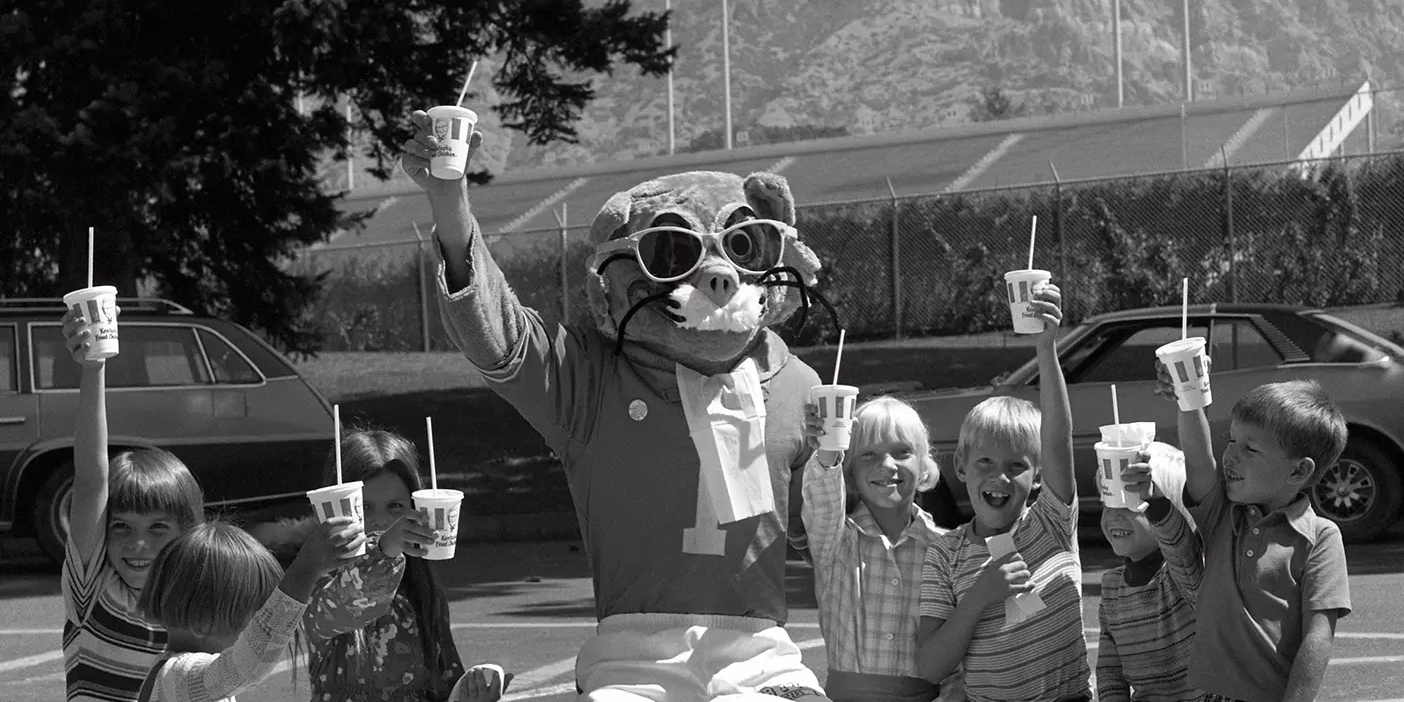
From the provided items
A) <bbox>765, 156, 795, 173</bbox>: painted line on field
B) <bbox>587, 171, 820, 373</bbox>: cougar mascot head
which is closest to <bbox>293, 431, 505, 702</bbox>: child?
<bbox>587, 171, 820, 373</bbox>: cougar mascot head

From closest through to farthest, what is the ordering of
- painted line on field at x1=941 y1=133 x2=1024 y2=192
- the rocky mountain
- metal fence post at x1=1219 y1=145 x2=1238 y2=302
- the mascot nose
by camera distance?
the mascot nose → metal fence post at x1=1219 y1=145 x2=1238 y2=302 → painted line on field at x1=941 y1=133 x2=1024 y2=192 → the rocky mountain

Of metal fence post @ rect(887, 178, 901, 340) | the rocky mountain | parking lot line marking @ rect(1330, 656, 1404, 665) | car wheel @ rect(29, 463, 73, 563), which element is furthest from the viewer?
the rocky mountain

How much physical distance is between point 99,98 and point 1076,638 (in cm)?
1110

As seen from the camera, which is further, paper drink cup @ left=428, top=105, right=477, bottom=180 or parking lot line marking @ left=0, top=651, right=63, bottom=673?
parking lot line marking @ left=0, top=651, right=63, bottom=673

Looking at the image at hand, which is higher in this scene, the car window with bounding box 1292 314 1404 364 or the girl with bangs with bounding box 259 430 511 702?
the car window with bounding box 1292 314 1404 364

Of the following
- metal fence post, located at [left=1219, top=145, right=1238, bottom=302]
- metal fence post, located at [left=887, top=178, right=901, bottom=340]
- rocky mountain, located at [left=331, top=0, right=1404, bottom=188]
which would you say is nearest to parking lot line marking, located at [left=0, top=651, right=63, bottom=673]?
metal fence post, located at [left=1219, top=145, right=1238, bottom=302]

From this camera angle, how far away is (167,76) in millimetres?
13586

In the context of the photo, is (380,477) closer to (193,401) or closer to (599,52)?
(193,401)

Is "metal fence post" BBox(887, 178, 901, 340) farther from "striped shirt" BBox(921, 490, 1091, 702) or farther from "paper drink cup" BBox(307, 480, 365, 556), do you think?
"paper drink cup" BBox(307, 480, 365, 556)

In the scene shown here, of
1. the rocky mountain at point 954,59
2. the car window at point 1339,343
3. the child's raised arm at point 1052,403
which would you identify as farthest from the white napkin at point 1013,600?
the rocky mountain at point 954,59

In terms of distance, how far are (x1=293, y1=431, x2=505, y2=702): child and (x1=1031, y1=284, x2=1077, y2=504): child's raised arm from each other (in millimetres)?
1628

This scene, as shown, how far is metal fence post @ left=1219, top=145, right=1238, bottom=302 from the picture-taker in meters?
22.5

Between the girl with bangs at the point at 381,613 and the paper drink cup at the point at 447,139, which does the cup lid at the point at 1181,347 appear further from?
the girl with bangs at the point at 381,613

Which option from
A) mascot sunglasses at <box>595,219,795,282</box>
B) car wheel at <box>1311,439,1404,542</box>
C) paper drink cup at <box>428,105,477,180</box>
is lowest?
car wheel at <box>1311,439,1404,542</box>
